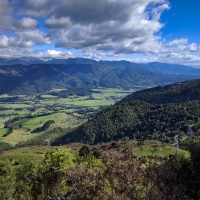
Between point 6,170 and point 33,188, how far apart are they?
14.6m

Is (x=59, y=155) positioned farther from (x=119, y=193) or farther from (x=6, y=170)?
(x=119, y=193)

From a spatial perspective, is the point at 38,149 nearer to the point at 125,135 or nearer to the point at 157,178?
the point at 125,135

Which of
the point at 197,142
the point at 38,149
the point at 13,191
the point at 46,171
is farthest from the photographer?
the point at 38,149

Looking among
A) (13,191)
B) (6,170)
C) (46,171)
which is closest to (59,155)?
(46,171)

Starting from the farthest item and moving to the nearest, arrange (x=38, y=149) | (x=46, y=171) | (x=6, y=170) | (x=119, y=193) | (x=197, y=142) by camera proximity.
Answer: (x=38, y=149), (x=6, y=170), (x=46, y=171), (x=197, y=142), (x=119, y=193)

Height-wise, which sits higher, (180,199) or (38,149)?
(180,199)

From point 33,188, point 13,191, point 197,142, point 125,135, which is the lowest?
point 125,135

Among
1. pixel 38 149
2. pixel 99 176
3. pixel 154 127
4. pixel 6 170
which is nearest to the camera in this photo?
pixel 99 176

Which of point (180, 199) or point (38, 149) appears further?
point (38, 149)

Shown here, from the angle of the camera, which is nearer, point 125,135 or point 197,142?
point 197,142

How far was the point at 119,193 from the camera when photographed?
17.2 meters

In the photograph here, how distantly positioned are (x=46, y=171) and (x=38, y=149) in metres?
84.7

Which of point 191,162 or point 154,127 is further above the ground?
point 191,162

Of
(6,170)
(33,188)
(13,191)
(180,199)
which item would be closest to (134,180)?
(180,199)
